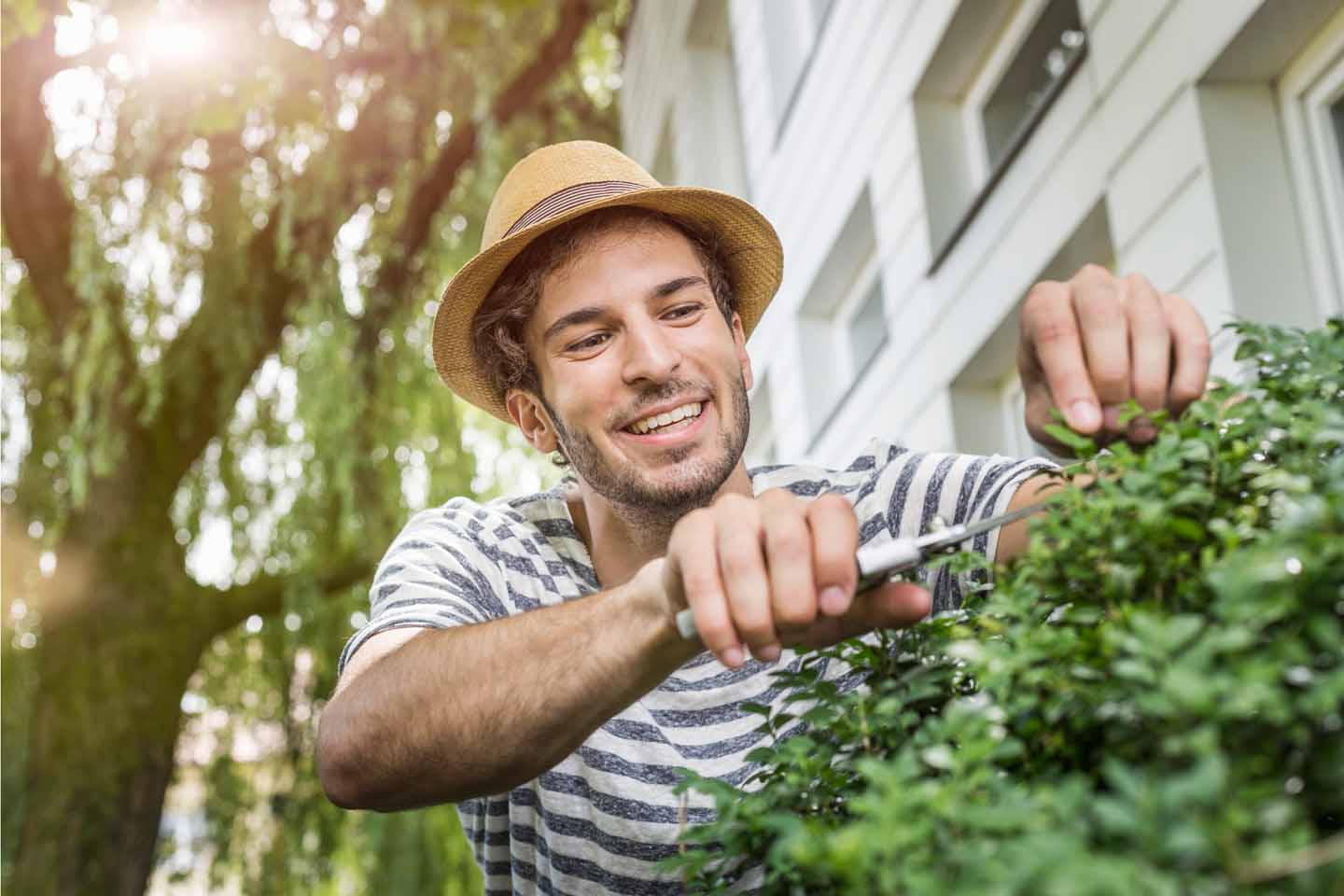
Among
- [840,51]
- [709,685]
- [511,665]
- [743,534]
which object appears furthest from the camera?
[840,51]

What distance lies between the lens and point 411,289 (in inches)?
249

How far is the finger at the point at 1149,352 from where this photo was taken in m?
1.25

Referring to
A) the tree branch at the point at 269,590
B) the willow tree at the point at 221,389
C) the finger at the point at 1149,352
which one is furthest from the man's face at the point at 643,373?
the tree branch at the point at 269,590

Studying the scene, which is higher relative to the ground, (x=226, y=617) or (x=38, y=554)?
(x=38, y=554)

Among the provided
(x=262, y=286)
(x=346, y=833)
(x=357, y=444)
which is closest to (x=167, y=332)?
(x=262, y=286)

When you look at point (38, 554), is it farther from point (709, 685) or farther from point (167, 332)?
point (709, 685)

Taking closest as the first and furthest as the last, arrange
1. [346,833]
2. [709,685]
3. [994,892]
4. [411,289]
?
[994,892] → [709,685] → [346,833] → [411,289]

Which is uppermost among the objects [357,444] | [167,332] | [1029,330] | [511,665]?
[167,332]

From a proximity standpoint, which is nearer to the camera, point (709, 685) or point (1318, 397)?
point (1318, 397)

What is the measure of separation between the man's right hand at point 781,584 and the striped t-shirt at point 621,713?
0.69 metres

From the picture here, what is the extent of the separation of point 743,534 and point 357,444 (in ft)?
16.9

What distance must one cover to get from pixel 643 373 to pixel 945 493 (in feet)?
1.79

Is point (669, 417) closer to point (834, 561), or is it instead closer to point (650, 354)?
point (650, 354)

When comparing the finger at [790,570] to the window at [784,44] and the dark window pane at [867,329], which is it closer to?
the dark window pane at [867,329]
